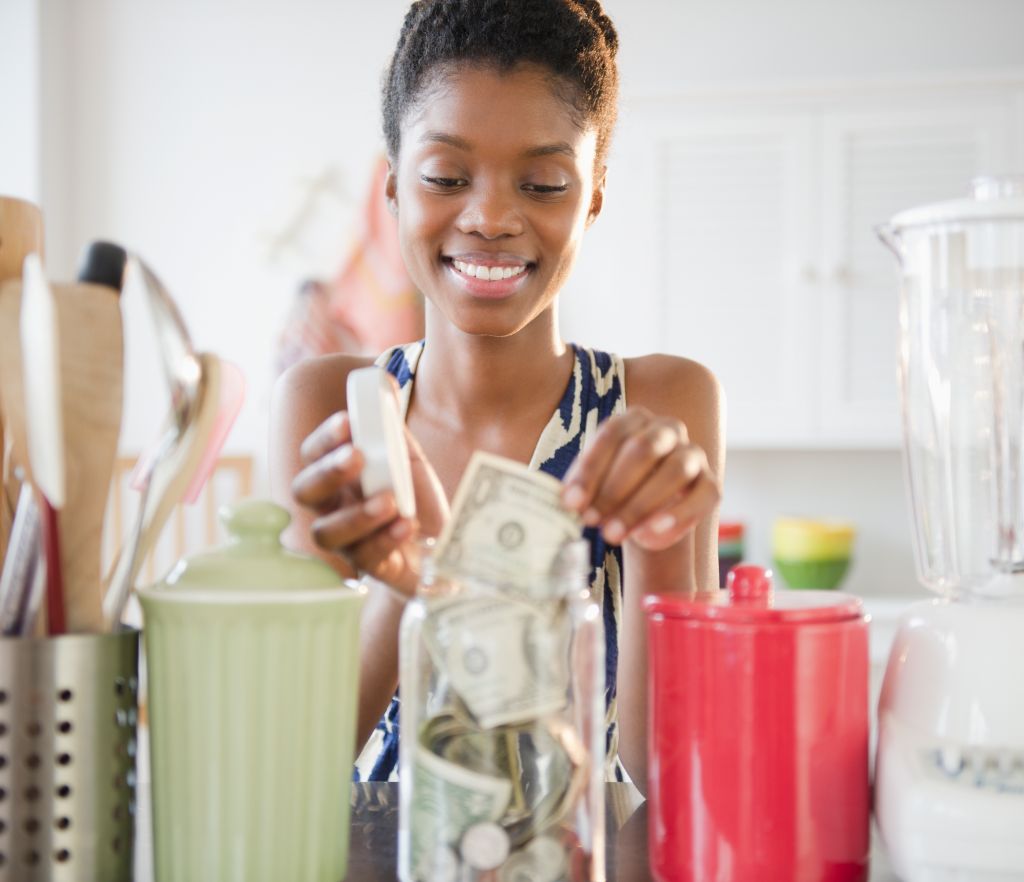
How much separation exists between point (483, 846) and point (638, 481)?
0.59ft

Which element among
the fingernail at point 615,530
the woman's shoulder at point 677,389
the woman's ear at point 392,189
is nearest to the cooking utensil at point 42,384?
the fingernail at point 615,530

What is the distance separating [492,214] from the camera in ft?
3.10

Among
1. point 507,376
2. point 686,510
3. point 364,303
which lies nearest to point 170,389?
point 686,510

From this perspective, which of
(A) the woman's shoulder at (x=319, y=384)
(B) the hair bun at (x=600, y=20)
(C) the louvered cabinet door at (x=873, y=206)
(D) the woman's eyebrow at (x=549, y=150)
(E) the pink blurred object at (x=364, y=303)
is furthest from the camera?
(E) the pink blurred object at (x=364, y=303)

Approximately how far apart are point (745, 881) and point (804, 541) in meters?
2.24

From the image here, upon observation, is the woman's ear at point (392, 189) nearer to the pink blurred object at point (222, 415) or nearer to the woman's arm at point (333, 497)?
the woman's arm at point (333, 497)

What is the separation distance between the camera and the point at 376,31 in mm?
3174

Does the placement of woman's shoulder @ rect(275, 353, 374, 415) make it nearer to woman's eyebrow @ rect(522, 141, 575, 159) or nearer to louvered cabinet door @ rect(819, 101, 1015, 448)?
woman's eyebrow @ rect(522, 141, 575, 159)

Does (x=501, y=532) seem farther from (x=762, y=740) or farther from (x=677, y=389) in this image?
(x=677, y=389)

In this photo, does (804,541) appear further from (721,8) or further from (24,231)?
(24,231)

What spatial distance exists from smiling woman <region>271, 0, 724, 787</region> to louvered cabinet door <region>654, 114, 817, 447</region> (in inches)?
60.3

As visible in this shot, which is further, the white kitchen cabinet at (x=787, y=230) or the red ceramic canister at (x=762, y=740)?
the white kitchen cabinet at (x=787, y=230)

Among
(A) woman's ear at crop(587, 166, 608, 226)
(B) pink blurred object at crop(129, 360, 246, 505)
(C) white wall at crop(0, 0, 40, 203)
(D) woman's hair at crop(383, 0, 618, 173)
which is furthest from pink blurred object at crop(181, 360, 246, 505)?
(C) white wall at crop(0, 0, 40, 203)

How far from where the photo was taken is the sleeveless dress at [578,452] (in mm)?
1104
